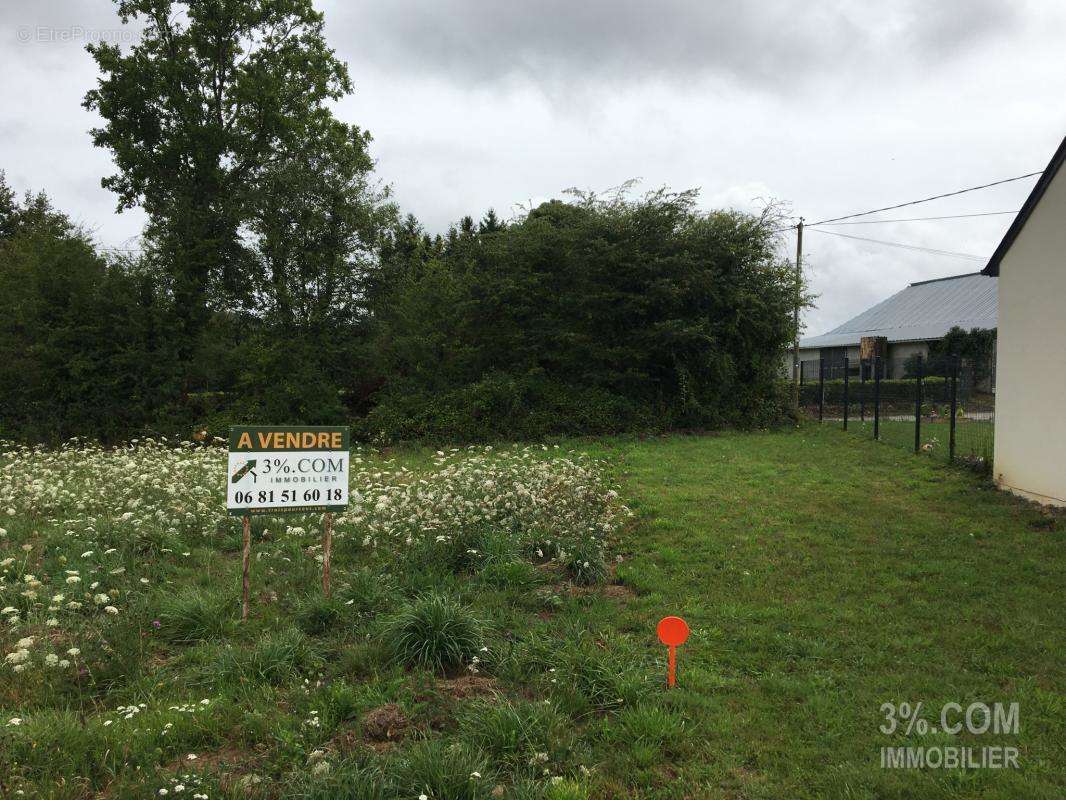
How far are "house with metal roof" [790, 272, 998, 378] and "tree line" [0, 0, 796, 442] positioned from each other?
16.9 meters

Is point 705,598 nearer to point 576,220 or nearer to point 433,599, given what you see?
point 433,599

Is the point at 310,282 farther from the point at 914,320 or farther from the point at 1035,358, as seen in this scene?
the point at 914,320

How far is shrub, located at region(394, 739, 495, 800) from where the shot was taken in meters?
2.98

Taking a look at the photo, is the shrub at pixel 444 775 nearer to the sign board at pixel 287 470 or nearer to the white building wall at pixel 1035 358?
the sign board at pixel 287 470

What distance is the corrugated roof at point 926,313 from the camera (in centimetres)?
3122

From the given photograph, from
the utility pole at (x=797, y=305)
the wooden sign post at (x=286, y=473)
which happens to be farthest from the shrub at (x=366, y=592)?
the utility pole at (x=797, y=305)

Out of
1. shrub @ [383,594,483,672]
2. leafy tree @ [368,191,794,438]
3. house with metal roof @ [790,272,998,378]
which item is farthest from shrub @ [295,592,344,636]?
house with metal roof @ [790,272,998,378]

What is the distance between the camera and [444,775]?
119 inches

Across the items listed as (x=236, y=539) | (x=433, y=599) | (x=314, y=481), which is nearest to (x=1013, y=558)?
(x=433, y=599)

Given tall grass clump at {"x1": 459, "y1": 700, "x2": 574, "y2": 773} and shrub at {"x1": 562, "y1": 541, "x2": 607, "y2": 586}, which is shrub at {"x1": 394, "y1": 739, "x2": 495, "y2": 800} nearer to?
tall grass clump at {"x1": 459, "y1": 700, "x2": 574, "y2": 773}

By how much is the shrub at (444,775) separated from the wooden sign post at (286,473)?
2.50 meters

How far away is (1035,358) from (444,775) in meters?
9.38

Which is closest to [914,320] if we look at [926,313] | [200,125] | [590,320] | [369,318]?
[926,313]

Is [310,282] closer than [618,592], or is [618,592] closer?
[618,592]
